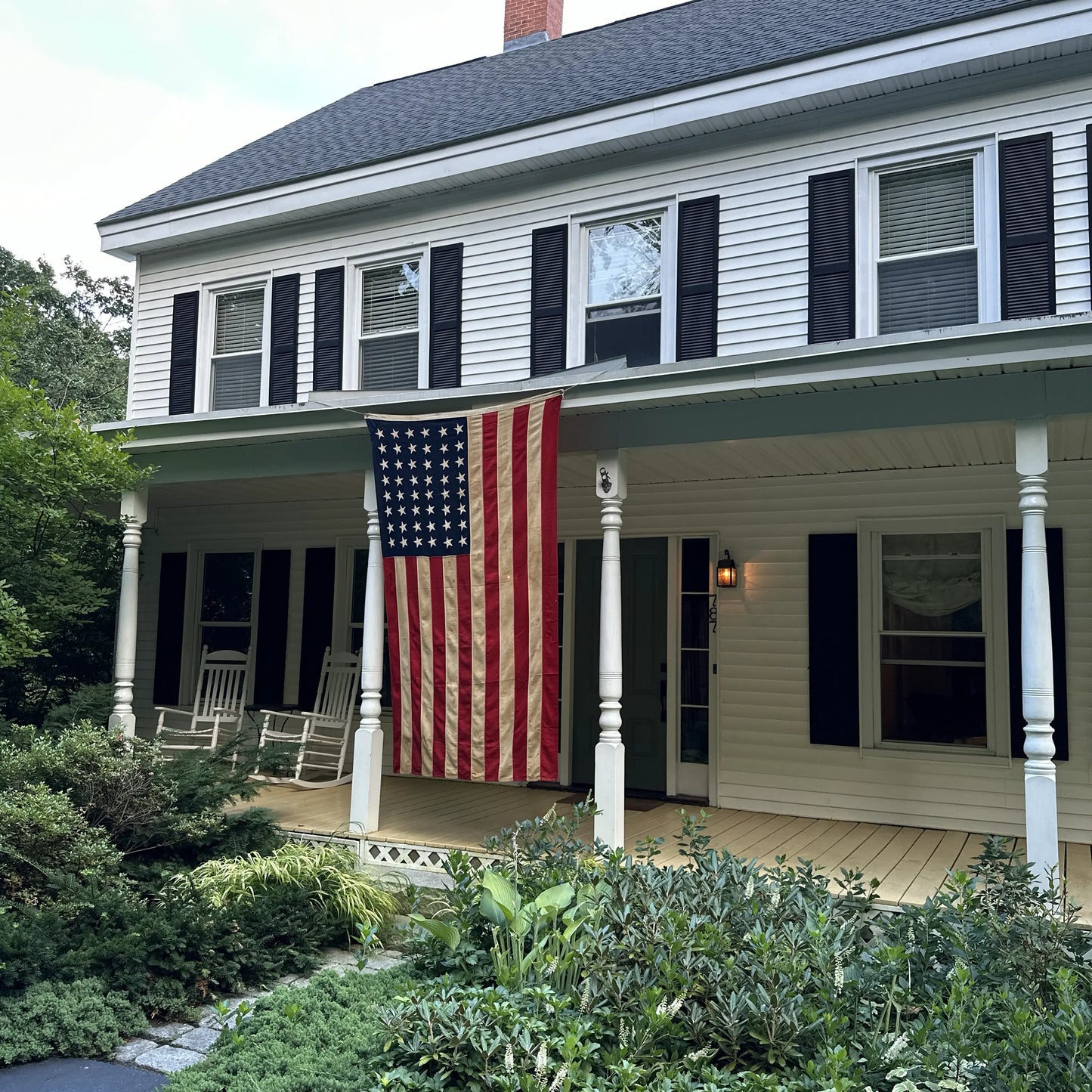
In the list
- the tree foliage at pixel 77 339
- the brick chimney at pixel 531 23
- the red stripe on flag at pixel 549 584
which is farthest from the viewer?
the tree foliage at pixel 77 339

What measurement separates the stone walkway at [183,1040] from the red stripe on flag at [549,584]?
5.16 ft

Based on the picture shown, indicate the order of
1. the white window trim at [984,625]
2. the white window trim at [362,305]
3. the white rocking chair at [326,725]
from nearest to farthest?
the white window trim at [984,625] → the white rocking chair at [326,725] → the white window trim at [362,305]

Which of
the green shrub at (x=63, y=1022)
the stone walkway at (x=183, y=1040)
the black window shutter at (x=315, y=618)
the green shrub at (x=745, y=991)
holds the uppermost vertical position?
the black window shutter at (x=315, y=618)

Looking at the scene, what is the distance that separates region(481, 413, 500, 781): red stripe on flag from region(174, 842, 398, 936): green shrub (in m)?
0.95

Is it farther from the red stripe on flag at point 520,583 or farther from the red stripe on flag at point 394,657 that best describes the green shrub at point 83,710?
the red stripe on flag at point 520,583

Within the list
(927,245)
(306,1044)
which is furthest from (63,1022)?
(927,245)

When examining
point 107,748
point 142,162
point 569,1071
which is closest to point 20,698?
point 107,748

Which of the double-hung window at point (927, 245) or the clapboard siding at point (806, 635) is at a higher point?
the double-hung window at point (927, 245)

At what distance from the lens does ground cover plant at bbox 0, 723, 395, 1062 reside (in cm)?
400

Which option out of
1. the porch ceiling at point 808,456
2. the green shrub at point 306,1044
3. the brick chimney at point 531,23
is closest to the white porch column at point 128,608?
the porch ceiling at point 808,456

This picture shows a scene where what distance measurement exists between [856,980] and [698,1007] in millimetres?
567

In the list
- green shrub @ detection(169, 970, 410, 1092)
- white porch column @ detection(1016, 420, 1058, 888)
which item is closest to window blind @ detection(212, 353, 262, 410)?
green shrub @ detection(169, 970, 410, 1092)

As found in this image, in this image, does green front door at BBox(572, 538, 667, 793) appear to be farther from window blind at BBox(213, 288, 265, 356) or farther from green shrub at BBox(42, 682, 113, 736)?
window blind at BBox(213, 288, 265, 356)

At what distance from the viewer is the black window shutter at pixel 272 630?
9.09m
